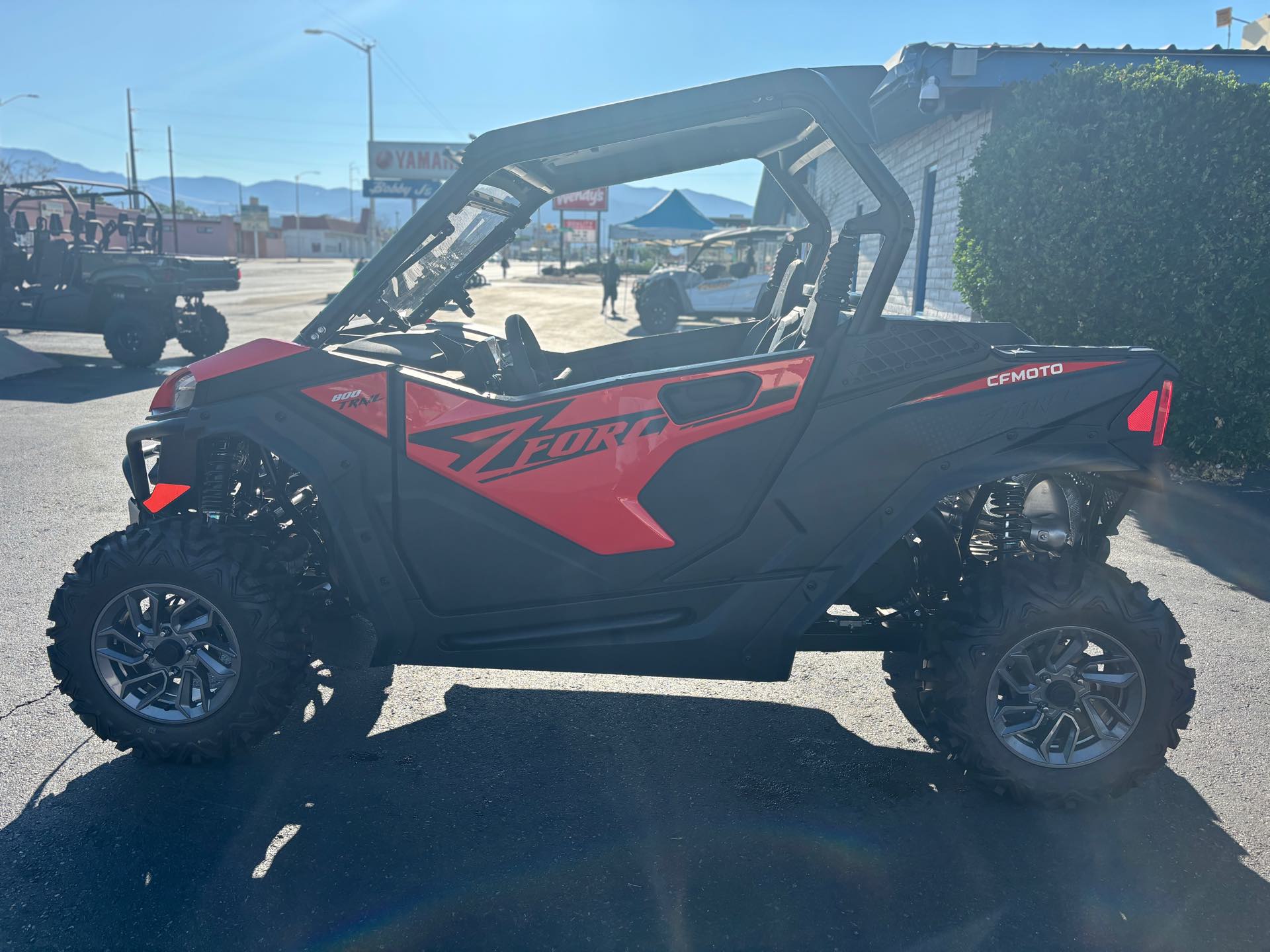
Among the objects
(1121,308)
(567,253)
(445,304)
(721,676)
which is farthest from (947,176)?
(567,253)

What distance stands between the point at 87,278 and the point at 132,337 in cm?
137

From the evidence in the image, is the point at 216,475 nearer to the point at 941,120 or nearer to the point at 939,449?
the point at 939,449

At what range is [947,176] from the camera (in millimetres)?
12414

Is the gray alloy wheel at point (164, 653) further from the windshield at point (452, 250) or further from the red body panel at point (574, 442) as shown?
the windshield at point (452, 250)

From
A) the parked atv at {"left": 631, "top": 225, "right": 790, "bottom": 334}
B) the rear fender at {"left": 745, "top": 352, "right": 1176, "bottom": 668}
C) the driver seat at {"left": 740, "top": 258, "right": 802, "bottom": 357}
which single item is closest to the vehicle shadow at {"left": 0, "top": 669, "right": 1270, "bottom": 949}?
the rear fender at {"left": 745, "top": 352, "right": 1176, "bottom": 668}

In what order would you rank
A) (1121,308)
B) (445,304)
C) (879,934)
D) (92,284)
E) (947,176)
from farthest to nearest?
(92,284) < (947,176) < (1121,308) < (445,304) < (879,934)

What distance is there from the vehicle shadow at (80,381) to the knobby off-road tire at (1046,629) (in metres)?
10.7

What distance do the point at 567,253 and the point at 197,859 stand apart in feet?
323

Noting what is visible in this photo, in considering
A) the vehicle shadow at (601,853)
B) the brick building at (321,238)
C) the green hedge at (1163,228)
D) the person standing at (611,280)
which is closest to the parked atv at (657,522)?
the vehicle shadow at (601,853)

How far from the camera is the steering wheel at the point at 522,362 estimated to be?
3.47m

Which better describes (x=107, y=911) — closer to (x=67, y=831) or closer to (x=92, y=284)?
(x=67, y=831)

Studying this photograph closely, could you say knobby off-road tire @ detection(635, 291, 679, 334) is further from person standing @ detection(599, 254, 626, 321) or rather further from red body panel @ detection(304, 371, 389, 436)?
red body panel @ detection(304, 371, 389, 436)

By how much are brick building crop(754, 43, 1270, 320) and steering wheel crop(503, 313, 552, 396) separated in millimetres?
3783

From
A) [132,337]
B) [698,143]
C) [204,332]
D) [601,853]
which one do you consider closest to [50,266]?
[132,337]
